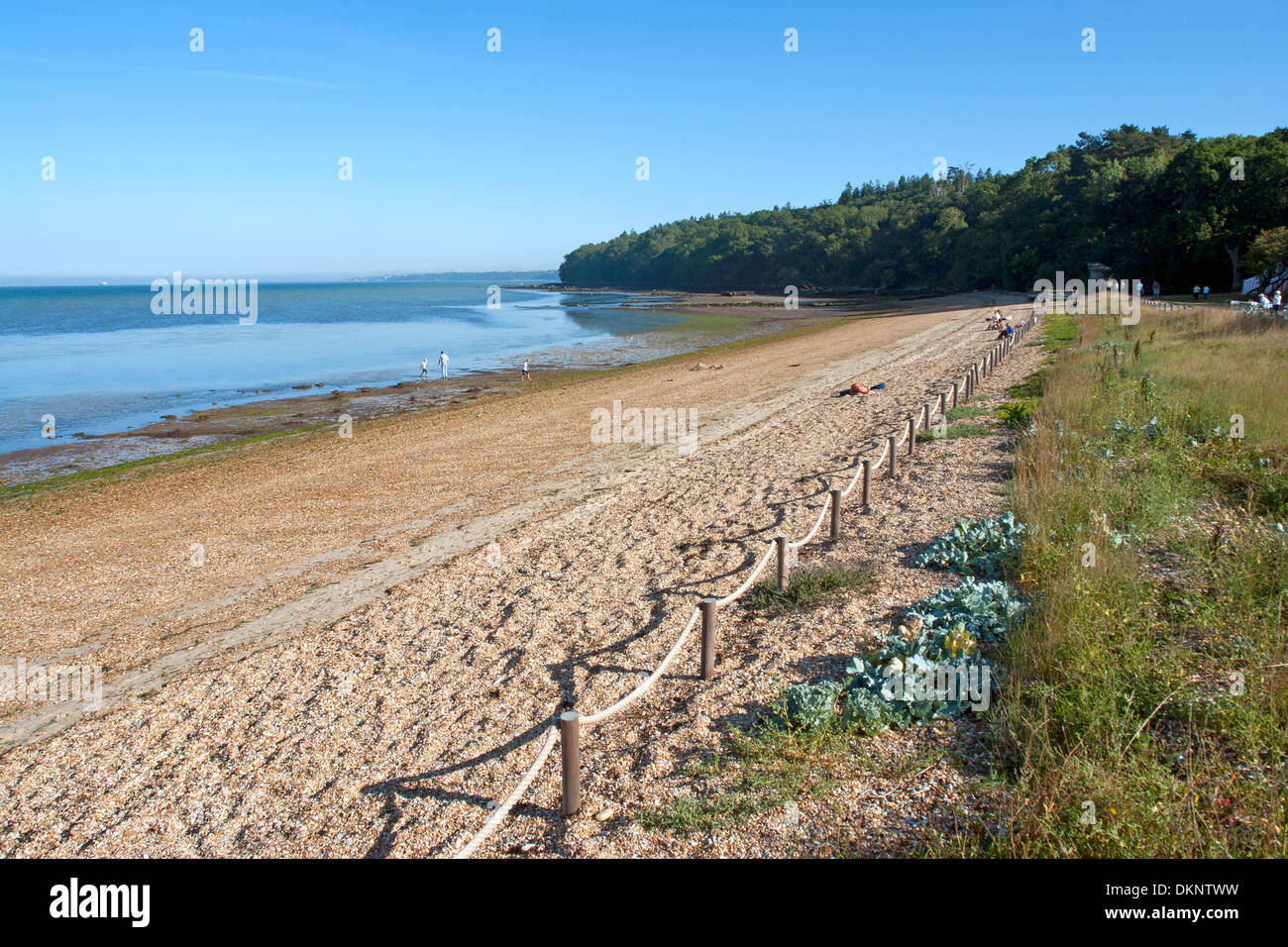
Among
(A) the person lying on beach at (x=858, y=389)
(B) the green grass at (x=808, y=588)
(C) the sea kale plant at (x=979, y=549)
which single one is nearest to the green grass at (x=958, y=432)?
(C) the sea kale plant at (x=979, y=549)

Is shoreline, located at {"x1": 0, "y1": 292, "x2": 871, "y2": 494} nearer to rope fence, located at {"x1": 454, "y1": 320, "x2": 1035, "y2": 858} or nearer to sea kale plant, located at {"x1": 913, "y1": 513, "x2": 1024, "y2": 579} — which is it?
rope fence, located at {"x1": 454, "y1": 320, "x2": 1035, "y2": 858}

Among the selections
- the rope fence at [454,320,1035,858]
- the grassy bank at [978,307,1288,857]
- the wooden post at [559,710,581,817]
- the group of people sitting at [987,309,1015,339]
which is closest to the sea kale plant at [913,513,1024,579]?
the grassy bank at [978,307,1288,857]

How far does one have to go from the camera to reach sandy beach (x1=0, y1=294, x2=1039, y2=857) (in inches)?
204

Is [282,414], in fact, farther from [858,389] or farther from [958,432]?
[958,432]

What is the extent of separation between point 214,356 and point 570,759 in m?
48.1

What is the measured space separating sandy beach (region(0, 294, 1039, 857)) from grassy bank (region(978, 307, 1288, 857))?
2.64ft

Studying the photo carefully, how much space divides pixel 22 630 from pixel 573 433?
12279 millimetres

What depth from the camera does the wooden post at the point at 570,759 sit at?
4340 mm

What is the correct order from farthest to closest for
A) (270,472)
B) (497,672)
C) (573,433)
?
(573,433)
(270,472)
(497,672)

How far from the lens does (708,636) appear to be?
6.01 meters

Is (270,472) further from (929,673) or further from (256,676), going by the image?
(929,673)

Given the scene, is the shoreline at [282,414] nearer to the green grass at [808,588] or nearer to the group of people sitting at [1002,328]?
the group of people sitting at [1002,328]

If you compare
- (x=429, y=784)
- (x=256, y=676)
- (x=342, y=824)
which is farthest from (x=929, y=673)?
(x=256, y=676)
